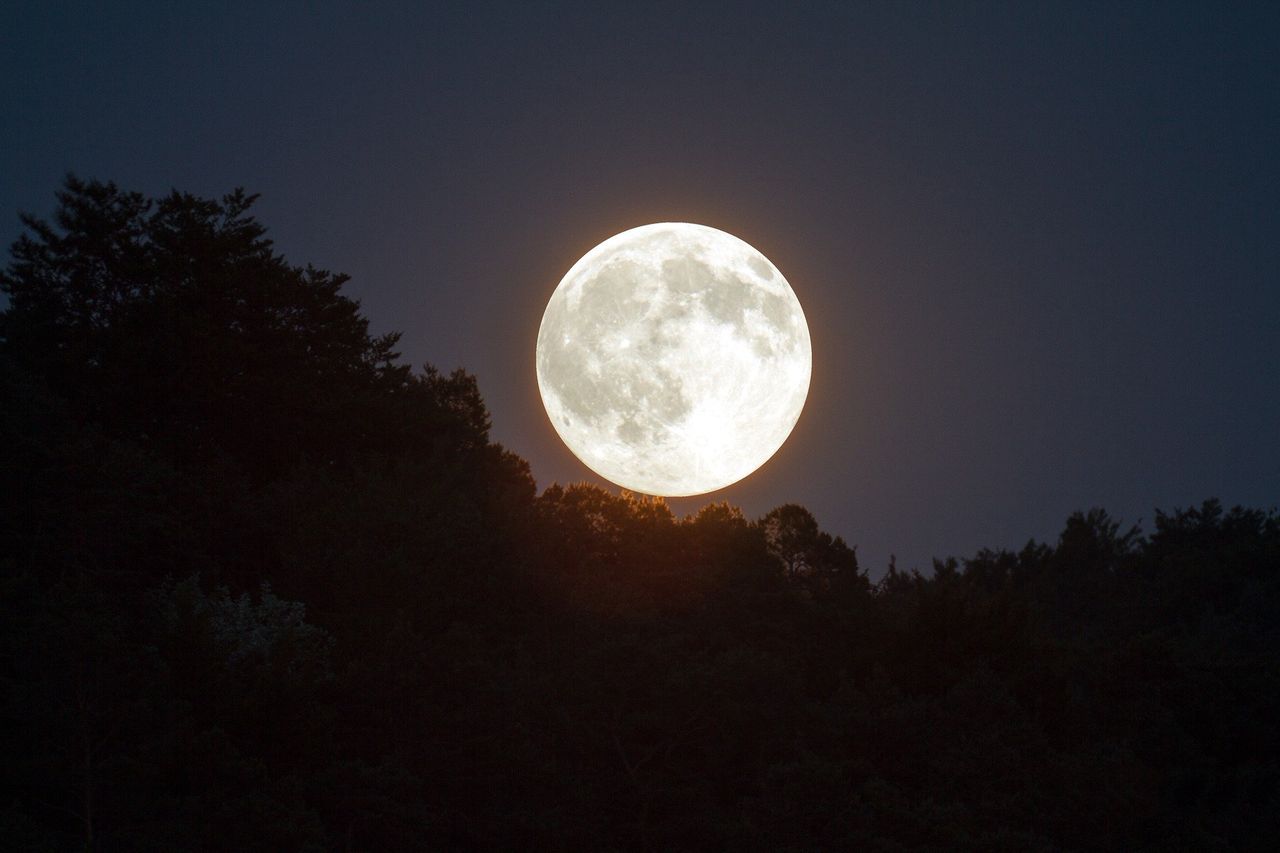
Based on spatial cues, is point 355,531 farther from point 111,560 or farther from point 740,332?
point 740,332

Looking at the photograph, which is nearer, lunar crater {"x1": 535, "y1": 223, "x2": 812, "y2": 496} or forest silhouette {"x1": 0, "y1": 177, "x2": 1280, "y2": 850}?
forest silhouette {"x1": 0, "y1": 177, "x2": 1280, "y2": 850}

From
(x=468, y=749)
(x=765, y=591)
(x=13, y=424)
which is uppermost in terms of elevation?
(x=765, y=591)

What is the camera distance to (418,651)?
28219 mm

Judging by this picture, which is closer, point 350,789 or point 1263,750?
point 350,789

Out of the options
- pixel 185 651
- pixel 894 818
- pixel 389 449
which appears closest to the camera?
pixel 185 651

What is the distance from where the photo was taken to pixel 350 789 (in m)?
24.1

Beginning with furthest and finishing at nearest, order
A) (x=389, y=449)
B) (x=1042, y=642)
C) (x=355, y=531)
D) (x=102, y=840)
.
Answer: (x=389, y=449) < (x=1042, y=642) < (x=355, y=531) < (x=102, y=840)

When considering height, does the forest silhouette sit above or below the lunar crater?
below

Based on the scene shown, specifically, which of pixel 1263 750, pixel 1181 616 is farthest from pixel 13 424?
pixel 1181 616

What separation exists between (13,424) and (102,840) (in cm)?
1202

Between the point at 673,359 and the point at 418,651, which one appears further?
the point at 673,359

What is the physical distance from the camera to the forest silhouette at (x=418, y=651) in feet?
71.7

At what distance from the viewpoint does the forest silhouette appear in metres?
21.8

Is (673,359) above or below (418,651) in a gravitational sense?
above
